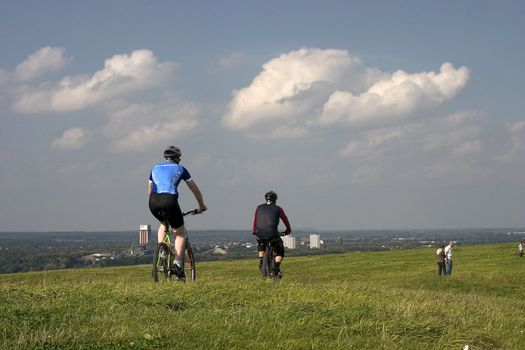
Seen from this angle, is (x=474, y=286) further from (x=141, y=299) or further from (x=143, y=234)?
(x=141, y=299)

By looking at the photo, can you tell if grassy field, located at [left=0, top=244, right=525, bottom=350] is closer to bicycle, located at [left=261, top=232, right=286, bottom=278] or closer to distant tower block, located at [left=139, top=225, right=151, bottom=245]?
bicycle, located at [left=261, top=232, right=286, bottom=278]

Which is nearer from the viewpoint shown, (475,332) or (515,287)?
(475,332)

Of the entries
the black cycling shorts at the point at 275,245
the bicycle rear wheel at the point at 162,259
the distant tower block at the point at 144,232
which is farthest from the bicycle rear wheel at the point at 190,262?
the distant tower block at the point at 144,232

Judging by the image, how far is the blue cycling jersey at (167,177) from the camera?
1221 centimetres

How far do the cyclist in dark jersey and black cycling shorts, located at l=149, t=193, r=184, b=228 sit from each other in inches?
154

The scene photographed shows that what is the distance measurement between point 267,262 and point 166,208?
4.66 meters

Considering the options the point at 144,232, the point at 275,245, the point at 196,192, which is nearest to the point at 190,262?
the point at 196,192

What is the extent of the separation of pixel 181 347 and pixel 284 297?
3790mm

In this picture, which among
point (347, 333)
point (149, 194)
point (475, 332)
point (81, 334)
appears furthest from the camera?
point (149, 194)

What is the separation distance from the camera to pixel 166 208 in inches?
479

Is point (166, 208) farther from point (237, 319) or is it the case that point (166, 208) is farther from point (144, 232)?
point (144, 232)

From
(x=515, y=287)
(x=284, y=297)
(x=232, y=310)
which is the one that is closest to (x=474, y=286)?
(x=515, y=287)

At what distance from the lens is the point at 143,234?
857 inches

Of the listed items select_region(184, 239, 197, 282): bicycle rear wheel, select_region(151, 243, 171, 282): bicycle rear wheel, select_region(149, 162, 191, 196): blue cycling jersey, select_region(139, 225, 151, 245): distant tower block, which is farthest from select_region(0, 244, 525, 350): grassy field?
select_region(139, 225, 151, 245): distant tower block
